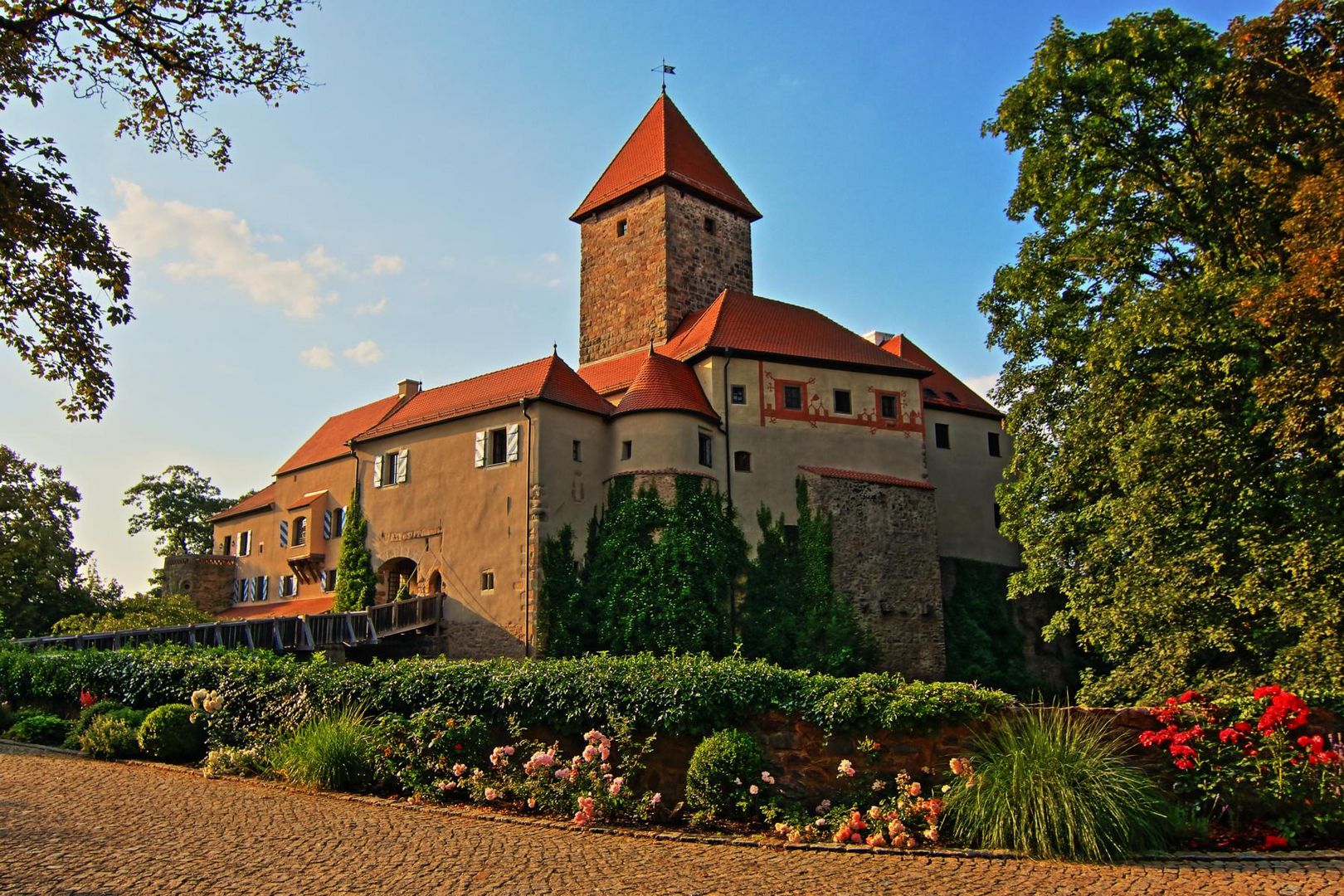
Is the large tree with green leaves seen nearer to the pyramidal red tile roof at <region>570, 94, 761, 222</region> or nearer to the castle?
the castle

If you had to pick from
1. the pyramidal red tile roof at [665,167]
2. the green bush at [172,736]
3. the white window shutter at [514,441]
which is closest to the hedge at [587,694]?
the green bush at [172,736]

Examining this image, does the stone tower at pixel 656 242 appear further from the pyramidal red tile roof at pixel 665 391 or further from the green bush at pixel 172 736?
the green bush at pixel 172 736

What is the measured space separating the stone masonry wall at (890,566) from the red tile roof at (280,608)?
15101 mm

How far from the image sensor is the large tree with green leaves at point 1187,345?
14984mm

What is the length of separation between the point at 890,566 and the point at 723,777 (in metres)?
19.9

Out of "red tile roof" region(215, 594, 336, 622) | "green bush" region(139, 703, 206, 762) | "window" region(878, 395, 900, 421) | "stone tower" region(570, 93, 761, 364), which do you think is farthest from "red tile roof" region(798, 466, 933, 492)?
"green bush" region(139, 703, 206, 762)

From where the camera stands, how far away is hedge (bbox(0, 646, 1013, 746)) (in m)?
9.88

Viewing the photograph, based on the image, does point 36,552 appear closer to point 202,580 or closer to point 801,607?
point 202,580

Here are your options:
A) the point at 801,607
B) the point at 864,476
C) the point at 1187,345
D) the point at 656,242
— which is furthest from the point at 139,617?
the point at 1187,345

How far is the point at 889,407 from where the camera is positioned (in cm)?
3089

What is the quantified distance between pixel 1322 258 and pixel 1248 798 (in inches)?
297

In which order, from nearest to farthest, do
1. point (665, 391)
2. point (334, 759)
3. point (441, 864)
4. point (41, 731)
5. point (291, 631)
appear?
point (441, 864)
point (334, 759)
point (41, 731)
point (291, 631)
point (665, 391)

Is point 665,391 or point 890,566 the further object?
point 890,566

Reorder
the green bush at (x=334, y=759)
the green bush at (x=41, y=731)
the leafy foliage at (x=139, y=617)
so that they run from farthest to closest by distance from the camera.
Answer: the leafy foliage at (x=139, y=617) → the green bush at (x=41, y=731) → the green bush at (x=334, y=759)
